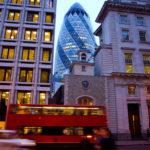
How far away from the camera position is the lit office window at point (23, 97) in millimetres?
26252

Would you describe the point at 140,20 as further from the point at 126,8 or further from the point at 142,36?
the point at 126,8

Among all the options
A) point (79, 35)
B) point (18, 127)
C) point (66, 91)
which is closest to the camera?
point (18, 127)

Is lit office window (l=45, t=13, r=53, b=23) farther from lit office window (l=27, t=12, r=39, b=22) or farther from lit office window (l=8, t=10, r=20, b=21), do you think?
lit office window (l=8, t=10, r=20, b=21)

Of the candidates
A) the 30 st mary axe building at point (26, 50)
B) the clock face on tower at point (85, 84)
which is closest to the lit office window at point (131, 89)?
the clock face on tower at point (85, 84)

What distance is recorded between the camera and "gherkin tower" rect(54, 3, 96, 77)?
479ft

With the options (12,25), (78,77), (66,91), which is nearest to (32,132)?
(66,91)

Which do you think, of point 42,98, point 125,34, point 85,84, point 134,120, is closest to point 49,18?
point 85,84

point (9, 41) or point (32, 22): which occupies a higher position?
point (32, 22)

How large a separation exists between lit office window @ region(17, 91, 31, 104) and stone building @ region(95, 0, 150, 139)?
43.6ft

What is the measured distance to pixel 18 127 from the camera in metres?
14.8

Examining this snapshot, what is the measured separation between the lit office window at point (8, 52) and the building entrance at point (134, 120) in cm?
2324

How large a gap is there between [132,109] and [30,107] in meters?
19.1

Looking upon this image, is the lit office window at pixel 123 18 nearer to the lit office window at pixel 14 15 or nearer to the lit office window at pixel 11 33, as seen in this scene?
the lit office window at pixel 14 15

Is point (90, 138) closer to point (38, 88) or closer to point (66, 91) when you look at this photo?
point (66, 91)
